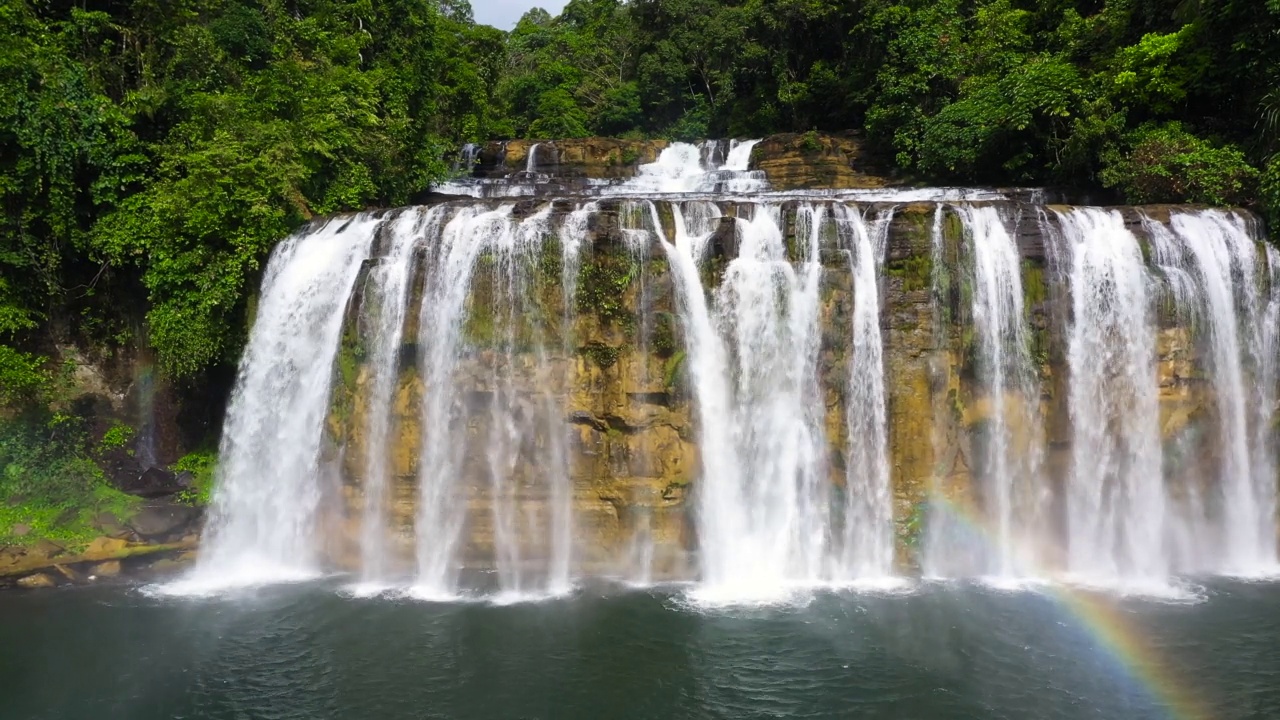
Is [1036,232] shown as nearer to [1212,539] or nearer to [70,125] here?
[1212,539]

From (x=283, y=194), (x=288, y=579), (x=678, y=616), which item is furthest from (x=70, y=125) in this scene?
(x=678, y=616)

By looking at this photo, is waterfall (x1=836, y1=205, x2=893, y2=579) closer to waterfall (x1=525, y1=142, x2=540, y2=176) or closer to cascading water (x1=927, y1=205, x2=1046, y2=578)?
cascading water (x1=927, y1=205, x2=1046, y2=578)

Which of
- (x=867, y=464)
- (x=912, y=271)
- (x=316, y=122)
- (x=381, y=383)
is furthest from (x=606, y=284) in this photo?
(x=316, y=122)

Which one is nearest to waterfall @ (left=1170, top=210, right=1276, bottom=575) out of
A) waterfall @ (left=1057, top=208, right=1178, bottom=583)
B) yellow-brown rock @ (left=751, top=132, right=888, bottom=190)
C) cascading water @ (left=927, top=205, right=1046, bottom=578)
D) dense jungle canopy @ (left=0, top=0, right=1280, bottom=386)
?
waterfall @ (left=1057, top=208, right=1178, bottom=583)

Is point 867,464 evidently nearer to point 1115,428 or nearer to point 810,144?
point 1115,428

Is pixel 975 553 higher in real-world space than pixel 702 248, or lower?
lower

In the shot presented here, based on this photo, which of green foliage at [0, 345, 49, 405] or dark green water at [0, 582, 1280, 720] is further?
green foliage at [0, 345, 49, 405]
